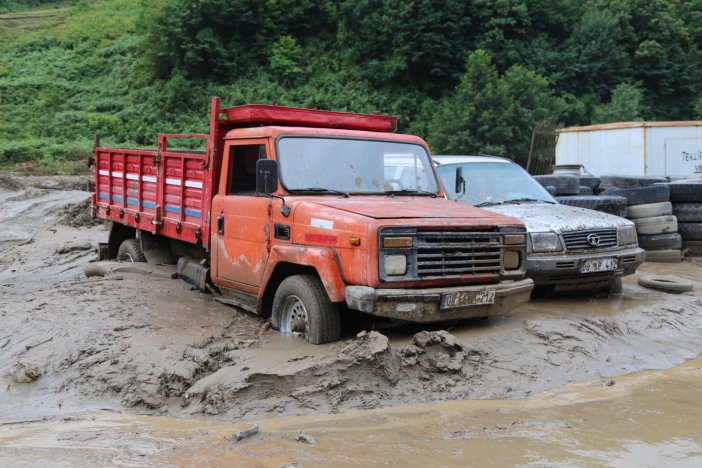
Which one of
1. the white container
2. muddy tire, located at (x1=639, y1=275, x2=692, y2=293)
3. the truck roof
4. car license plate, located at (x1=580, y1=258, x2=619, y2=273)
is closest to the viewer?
the truck roof

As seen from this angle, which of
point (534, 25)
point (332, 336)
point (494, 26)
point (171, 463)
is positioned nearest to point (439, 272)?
point (332, 336)

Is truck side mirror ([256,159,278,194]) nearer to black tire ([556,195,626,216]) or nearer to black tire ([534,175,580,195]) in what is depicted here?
black tire ([556,195,626,216])

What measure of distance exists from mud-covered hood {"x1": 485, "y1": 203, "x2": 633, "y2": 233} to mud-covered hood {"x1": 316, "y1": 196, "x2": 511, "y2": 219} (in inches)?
66.2

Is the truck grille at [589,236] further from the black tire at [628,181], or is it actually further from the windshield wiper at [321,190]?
the black tire at [628,181]

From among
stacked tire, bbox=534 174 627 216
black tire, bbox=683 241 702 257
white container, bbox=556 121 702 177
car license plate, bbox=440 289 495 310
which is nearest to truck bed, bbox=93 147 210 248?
car license plate, bbox=440 289 495 310

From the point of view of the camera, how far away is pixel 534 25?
133ft

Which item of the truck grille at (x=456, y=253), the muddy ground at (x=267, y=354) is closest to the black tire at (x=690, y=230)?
the muddy ground at (x=267, y=354)

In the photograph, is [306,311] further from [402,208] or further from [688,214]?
[688,214]

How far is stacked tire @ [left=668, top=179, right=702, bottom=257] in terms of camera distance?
456 inches

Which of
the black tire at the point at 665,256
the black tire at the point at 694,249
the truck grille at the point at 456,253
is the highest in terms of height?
the truck grille at the point at 456,253

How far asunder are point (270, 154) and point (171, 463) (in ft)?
10.6

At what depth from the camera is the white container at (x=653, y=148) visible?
1823 cm

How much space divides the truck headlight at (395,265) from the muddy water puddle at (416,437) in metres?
1.08

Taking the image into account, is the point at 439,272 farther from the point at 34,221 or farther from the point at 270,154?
the point at 34,221
